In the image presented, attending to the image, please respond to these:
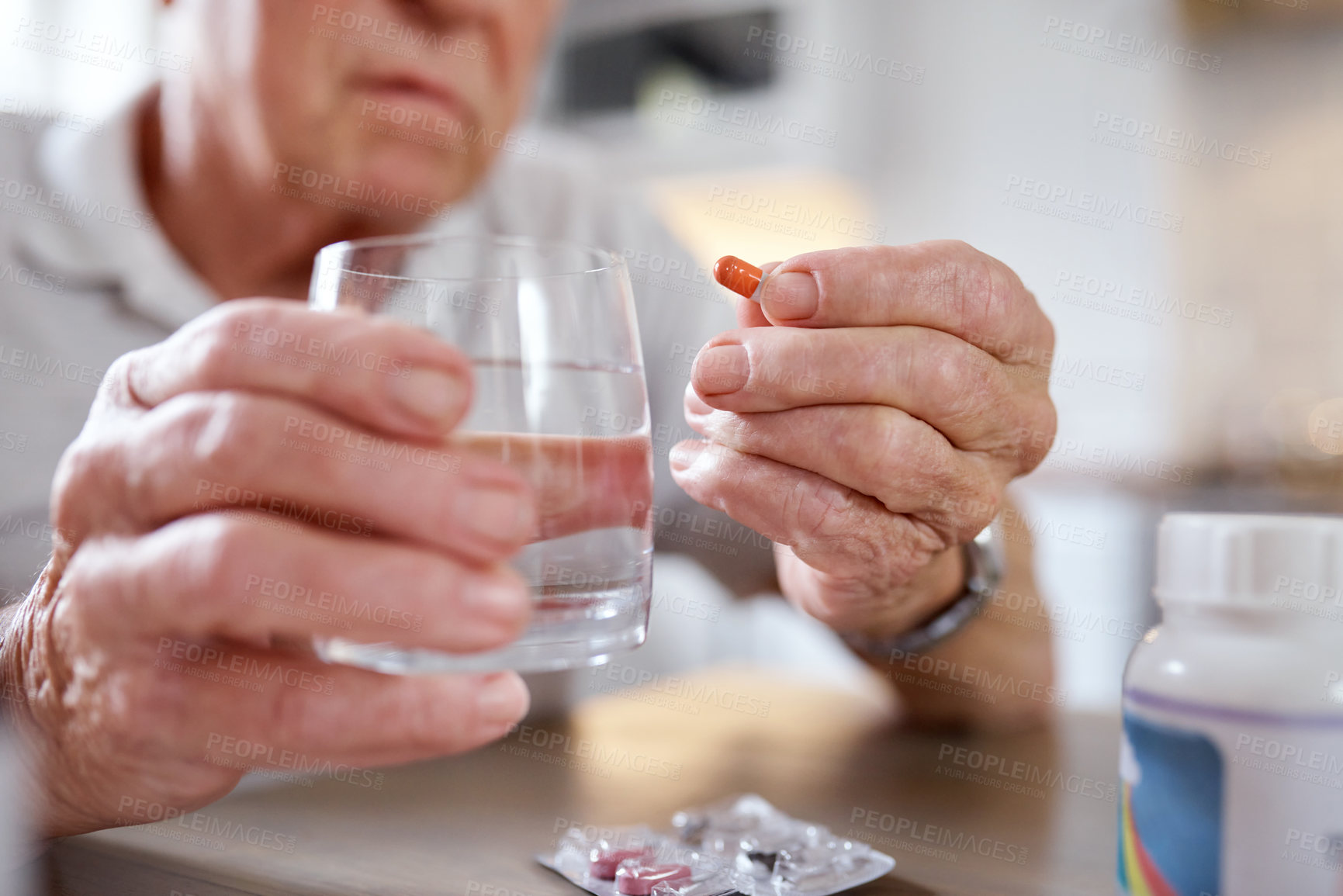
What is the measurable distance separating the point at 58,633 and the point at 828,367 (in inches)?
13.5

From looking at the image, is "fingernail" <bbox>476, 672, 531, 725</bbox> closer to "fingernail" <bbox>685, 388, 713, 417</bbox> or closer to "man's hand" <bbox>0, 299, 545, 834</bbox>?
"man's hand" <bbox>0, 299, 545, 834</bbox>

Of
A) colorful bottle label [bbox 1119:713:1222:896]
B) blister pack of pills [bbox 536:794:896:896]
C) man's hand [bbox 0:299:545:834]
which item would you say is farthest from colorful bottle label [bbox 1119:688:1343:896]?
man's hand [bbox 0:299:545:834]

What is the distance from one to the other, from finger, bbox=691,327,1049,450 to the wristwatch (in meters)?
0.21

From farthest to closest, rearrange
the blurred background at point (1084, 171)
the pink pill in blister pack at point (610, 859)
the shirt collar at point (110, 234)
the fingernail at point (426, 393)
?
the blurred background at point (1084, 171) < the shirt collar at point (110, 234) < the pink pill in blister pack at point (610, 859) < the fingernail at point (426, 393)

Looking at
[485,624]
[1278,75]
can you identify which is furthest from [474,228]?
[1278,75]

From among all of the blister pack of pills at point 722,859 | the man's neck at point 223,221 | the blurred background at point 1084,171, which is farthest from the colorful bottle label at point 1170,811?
the blurred background at point 1084,171

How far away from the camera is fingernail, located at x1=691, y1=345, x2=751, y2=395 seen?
434 mm

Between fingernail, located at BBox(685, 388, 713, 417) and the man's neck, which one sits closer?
fingernail, located at BBox(685, 388, 713, 417)

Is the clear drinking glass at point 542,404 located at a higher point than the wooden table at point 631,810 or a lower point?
higher

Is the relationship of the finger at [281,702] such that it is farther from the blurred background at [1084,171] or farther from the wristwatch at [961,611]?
the blurred background at [1084,171]

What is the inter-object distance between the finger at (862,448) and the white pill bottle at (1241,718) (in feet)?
0.39

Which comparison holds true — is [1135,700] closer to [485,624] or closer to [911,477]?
[911,477]

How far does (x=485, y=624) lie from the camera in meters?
0.31

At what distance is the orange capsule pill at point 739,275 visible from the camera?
1.49 ft
